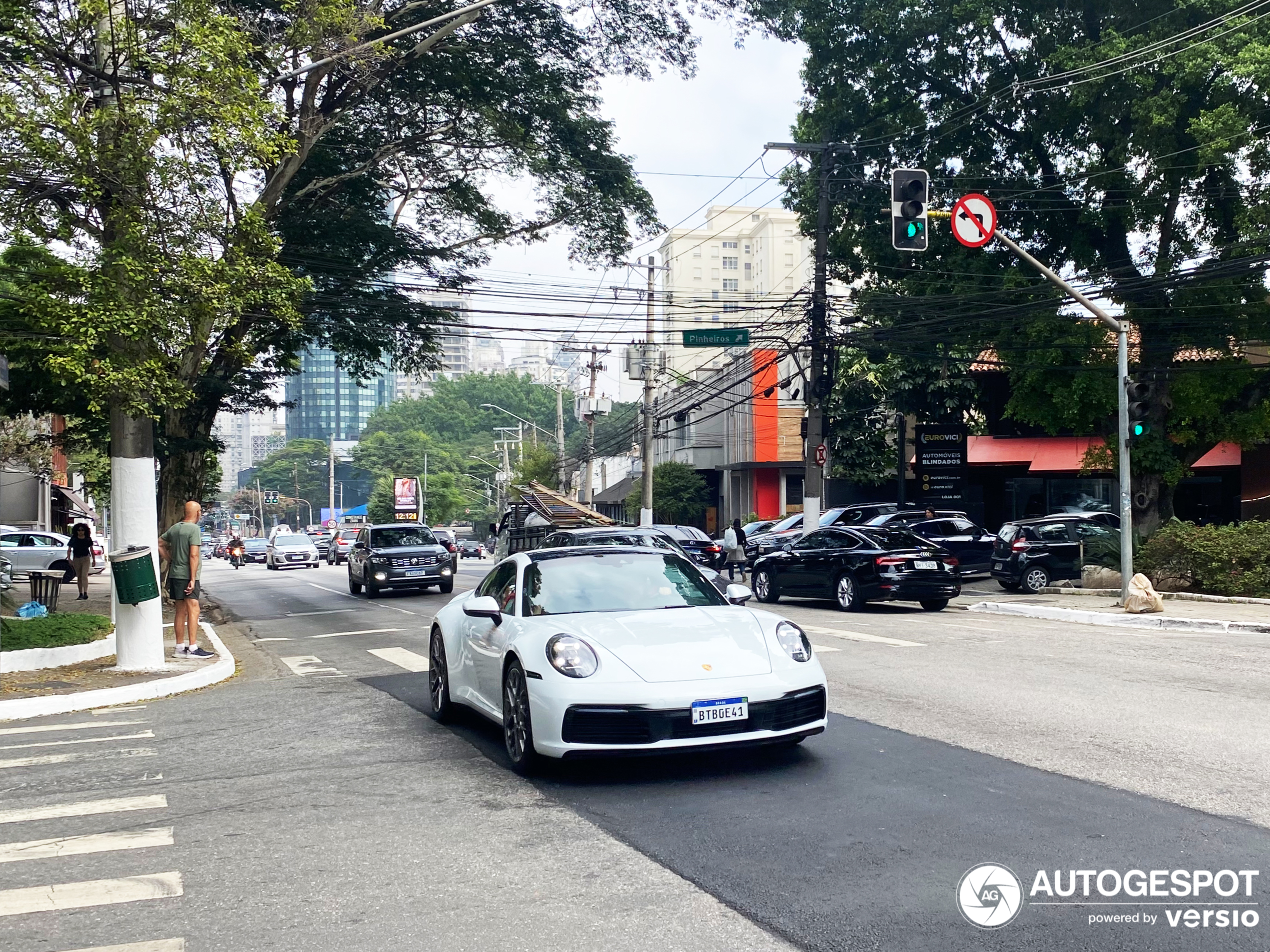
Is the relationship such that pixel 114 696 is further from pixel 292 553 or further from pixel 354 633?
pixel 292 553

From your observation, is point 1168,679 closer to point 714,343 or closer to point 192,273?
point 192,273

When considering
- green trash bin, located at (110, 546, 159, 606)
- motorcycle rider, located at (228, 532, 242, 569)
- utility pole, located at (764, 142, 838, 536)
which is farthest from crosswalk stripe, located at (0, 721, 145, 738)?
motorcycle rider, located at (228, 532, 242, 569)

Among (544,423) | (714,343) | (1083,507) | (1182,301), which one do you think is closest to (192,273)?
(714,343)

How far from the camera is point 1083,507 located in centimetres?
4016

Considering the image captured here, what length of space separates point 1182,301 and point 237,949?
27615 millimetres

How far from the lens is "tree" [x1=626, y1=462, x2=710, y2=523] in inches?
Answer: 2354

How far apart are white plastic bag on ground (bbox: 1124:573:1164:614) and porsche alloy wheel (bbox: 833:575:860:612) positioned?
14.7ft

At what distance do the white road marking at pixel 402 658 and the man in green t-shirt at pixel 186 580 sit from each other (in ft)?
6.98

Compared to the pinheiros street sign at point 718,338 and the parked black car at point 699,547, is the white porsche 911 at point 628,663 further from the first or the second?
the pinheiros street sign at point 718,338

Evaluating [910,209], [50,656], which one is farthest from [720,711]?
[910,209]

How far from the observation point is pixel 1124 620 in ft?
62.3

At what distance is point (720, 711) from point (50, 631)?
10853mm

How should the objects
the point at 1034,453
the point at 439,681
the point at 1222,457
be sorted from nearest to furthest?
the point at 439,681, the point at 1222,457, the point at 1034,453

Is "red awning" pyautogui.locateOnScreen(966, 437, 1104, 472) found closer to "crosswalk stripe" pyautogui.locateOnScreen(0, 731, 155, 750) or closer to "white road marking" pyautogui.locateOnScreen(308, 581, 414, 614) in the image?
"white road marking" pyautogui.locateOnScreen(308, 581, 414, 614)
